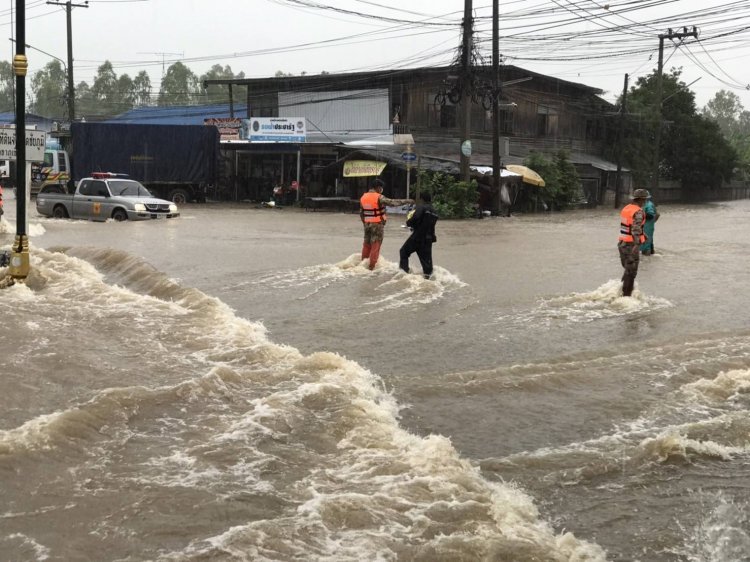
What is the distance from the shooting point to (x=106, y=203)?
80.7 ft

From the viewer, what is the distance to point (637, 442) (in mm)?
5969

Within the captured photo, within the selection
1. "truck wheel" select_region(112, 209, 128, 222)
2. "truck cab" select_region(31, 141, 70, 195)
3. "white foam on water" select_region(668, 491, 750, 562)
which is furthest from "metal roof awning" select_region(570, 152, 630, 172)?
"white foam on water" select_region(668, 491, 750, 562)

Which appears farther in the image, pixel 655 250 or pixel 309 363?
pixel 655 250

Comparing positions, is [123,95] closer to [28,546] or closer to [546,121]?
[546,121]

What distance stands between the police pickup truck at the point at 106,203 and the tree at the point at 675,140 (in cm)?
3286

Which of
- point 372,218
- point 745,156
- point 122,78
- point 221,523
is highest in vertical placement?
point 122,78

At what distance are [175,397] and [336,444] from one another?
1748mm

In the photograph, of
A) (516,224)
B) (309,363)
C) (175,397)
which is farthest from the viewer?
(516,224)

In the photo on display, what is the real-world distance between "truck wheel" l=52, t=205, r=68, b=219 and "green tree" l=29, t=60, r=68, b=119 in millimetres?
84196

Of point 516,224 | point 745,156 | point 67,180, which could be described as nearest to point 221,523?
point 516,224

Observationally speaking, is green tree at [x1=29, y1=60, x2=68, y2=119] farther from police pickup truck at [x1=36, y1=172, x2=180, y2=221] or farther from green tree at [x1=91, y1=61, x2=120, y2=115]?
police pickup truck at [x1=36, y1=172, x2=180, y2=221]

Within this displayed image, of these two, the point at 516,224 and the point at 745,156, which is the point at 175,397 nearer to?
the point at 516,224

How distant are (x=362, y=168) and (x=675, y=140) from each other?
28815mm

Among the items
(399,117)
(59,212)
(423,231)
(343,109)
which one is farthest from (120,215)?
(343,109)
